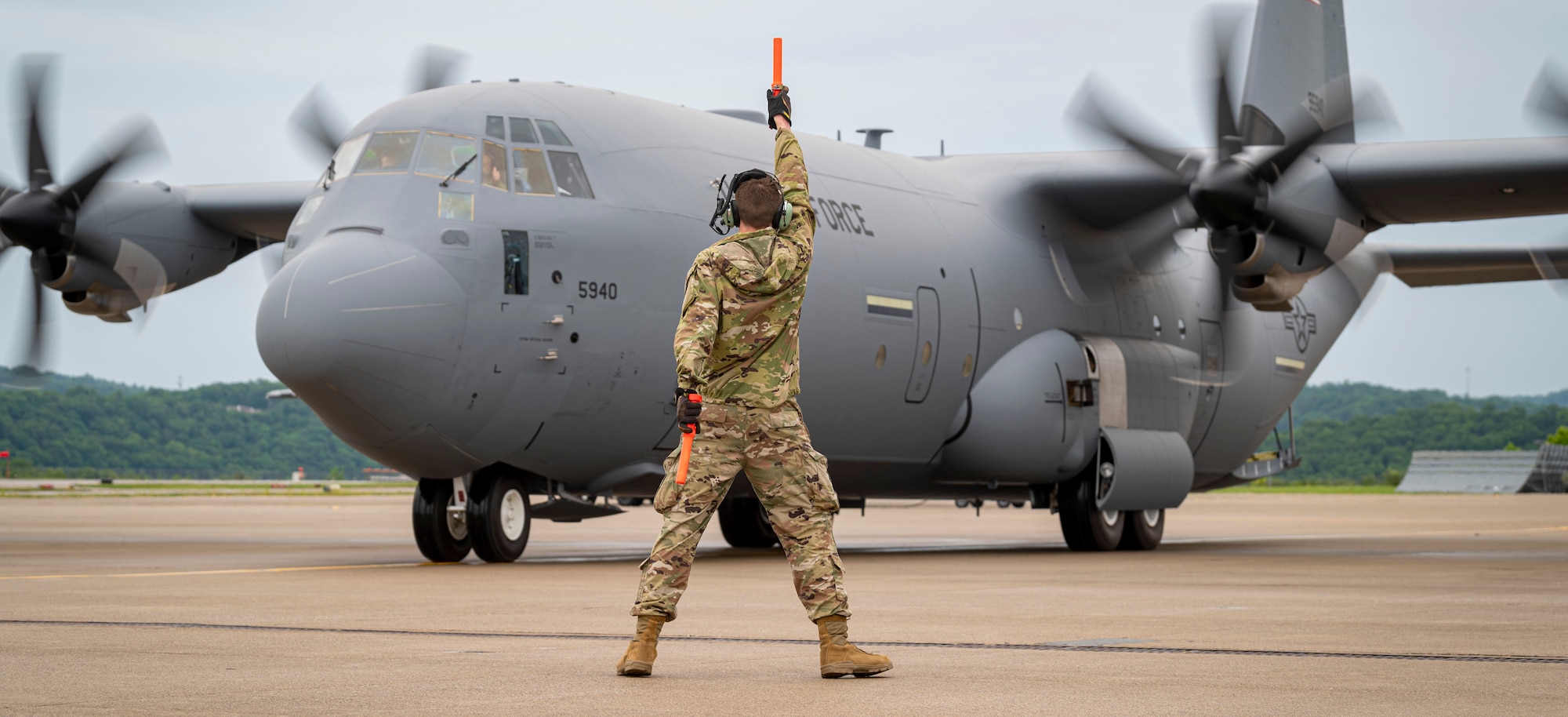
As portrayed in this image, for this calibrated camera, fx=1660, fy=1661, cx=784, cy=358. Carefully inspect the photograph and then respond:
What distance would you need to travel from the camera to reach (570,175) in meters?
14.0

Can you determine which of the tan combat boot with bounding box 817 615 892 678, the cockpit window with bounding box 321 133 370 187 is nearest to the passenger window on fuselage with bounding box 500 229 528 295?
the cockpit window with bounding box 321 133 370 187

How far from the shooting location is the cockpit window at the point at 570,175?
14.0 metres

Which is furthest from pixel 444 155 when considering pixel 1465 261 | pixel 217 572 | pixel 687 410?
pixel 1465 261

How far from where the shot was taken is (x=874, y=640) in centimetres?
783

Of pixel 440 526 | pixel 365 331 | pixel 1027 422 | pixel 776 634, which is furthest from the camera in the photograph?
pixel 1027 422

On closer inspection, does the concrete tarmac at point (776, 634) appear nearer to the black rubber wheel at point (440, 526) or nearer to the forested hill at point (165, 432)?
the black rubber wheel at point (440, 526)

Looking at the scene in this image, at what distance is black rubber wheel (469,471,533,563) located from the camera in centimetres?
1432

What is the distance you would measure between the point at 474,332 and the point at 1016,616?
5.74 m

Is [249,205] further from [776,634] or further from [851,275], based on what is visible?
[776,634]

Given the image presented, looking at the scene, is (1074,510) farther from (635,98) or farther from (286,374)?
(286,374)

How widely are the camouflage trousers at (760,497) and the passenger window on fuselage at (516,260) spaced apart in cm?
713

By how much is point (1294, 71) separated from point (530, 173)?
1050cm

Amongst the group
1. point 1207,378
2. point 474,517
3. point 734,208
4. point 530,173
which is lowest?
point 474,517

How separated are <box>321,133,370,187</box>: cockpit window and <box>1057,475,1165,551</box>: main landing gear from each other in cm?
893
